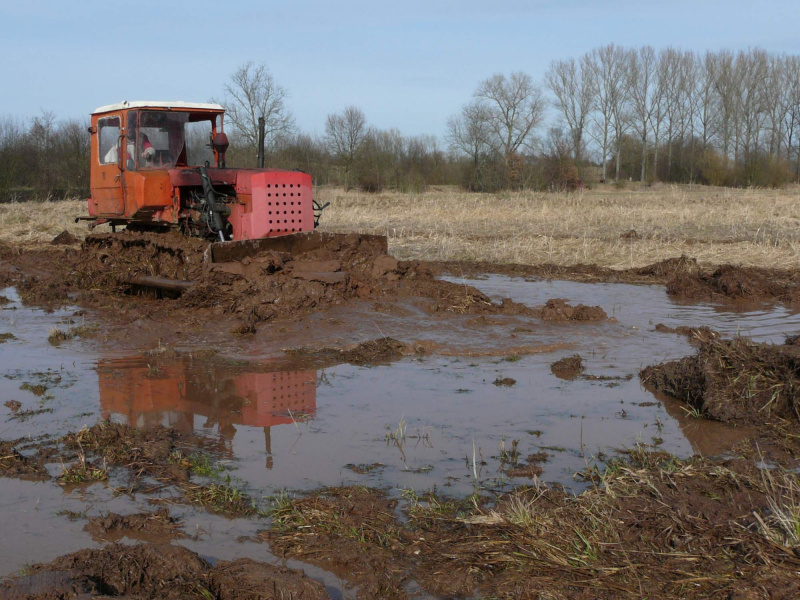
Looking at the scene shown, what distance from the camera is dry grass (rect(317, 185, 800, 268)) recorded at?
1588 cm

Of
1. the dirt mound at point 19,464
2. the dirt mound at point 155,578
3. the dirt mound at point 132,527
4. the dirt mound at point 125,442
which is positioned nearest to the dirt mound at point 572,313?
the dirt mound at point 125,442

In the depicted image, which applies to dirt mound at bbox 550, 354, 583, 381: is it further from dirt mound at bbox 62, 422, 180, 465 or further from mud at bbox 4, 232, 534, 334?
dirt mound at bbox 62, 422, 180, 465

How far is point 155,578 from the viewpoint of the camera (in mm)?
3371

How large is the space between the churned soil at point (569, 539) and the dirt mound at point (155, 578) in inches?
13.1

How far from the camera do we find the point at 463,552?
3682 mm

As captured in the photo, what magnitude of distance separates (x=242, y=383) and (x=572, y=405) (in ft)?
9.60

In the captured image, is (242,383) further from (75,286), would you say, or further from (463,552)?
(75,286)

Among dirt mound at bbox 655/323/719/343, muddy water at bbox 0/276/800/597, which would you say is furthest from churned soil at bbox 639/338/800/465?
dirt mound at bbox 655/323/719/343

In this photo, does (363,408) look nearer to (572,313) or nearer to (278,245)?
(572,313)

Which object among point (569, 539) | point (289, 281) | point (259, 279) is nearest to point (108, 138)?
point (259, 279)

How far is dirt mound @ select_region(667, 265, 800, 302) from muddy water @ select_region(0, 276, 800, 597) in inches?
69.2

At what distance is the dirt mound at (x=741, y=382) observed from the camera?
5.78 metres

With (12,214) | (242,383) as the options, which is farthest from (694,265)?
(12,214)

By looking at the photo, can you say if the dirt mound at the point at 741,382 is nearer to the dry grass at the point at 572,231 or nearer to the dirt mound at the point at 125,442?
the dirt mound at the point at 125,442
